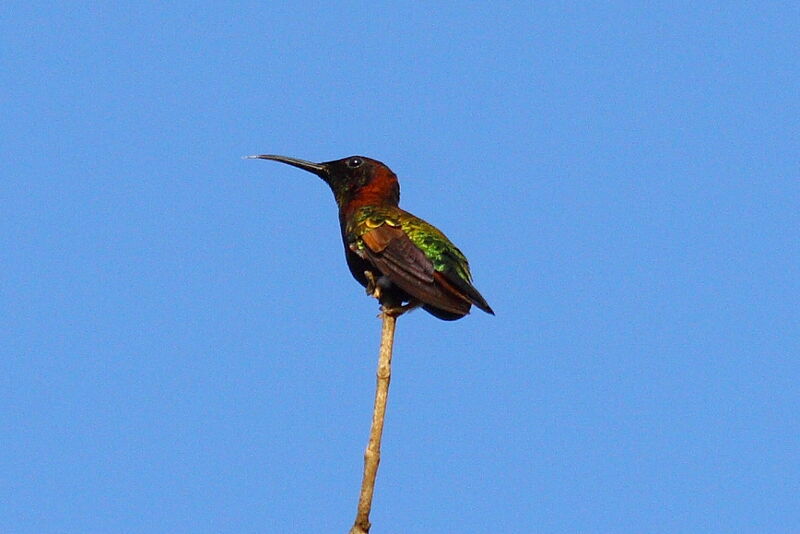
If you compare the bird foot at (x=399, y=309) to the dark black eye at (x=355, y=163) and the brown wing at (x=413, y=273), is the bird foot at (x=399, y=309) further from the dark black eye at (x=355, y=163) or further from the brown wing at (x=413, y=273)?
the dark black eye at (x=355, y=163)

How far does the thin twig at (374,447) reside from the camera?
7.87 metres

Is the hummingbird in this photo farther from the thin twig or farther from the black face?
the thin twig

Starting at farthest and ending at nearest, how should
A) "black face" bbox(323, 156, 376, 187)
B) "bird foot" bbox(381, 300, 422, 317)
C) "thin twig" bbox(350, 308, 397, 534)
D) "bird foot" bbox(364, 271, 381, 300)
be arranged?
1. "black face" bbox(323, 156, 376, 187)
2. "bird foot" bbox(364, 271, 381, 300)
3. "bird foot" bbox(381, 300, 422, 317)
4. "thin twig" bbox(350, 308, 397, 534)

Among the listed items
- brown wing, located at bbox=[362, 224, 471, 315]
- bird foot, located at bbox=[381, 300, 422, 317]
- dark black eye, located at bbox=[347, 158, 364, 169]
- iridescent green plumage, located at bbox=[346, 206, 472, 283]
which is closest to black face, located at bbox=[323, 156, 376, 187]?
dark black eye, located at bbox=[347, 158, 364, 169]

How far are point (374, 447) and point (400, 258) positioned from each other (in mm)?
1757

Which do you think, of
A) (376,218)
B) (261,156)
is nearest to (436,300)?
(376,218)

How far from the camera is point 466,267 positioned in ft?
30.5

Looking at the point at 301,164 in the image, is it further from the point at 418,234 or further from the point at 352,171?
the point at 418,234

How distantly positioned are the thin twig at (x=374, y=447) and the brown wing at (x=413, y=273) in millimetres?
710

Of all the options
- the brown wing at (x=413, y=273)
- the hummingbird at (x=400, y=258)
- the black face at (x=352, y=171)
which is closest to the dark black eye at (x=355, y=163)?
the black face at (x=352, y=171)

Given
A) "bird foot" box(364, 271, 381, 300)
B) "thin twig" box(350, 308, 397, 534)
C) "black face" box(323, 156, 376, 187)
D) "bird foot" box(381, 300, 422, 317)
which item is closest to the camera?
"thin twig" box(350, 308, 397, 534)

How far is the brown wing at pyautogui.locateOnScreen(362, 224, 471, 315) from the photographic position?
28.8ft

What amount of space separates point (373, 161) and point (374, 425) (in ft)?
10.5

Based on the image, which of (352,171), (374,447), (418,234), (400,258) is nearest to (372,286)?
(400,258)
